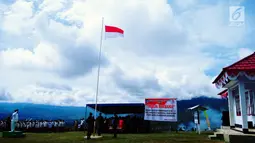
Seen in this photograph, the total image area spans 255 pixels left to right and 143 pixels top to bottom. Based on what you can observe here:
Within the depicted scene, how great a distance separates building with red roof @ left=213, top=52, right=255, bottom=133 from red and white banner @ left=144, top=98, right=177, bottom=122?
762 centimetres

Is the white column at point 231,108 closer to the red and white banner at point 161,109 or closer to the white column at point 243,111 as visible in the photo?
→ the white column at point 243,111

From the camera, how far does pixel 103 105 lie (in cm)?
2473

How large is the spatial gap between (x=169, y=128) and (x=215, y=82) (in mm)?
14860

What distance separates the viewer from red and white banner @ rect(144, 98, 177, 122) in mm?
23328

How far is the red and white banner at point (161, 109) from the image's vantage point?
23.3 m

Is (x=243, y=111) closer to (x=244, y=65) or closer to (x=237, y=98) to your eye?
(x=244, y=65)

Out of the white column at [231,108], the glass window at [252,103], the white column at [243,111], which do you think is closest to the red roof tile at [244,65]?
the white column at [243,111]

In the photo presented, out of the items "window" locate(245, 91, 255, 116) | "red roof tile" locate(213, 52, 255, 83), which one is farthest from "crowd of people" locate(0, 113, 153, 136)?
"red roof tile" locate(213, 52, 255, 83)

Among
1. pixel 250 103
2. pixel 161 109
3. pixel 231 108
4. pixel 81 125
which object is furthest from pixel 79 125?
pixel 250 103

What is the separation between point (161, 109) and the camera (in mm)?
23656

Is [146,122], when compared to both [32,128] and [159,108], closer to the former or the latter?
[159,108]

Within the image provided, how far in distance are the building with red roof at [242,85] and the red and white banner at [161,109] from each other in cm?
762

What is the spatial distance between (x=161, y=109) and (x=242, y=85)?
40.9ft

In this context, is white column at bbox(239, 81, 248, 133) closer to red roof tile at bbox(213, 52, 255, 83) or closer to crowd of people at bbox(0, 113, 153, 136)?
red roof tile at bbox(213, 52, 255, 83)
